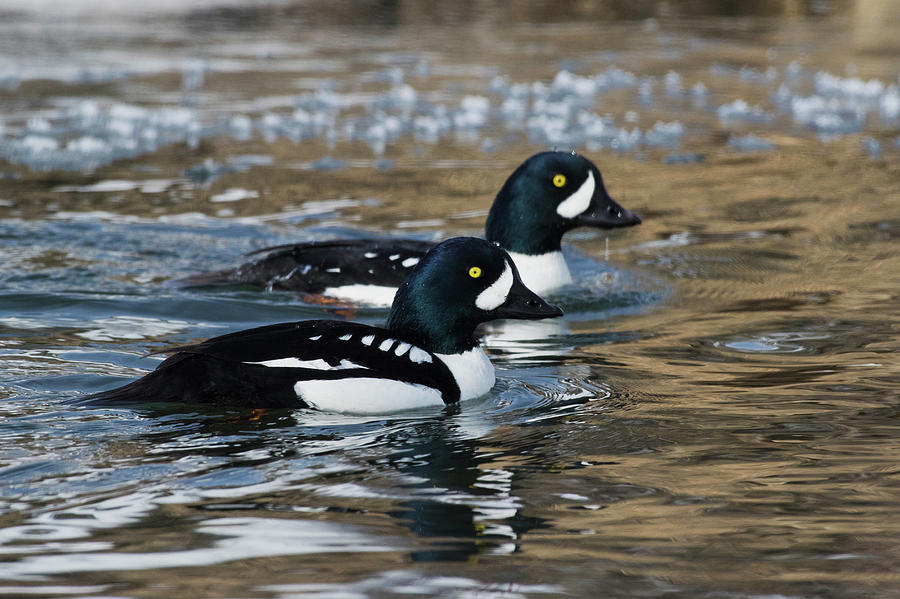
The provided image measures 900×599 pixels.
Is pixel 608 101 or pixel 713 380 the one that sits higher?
pixel 608 101

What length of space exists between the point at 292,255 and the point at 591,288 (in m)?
1.97

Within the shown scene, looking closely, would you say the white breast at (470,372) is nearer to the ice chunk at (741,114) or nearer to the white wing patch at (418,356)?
the white wing patch at (418,356)

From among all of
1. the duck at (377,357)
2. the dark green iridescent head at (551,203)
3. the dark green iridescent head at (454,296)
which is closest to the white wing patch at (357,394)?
the duck at (377,357)

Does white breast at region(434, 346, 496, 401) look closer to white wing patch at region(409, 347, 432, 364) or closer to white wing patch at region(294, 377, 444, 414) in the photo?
white wing patch at region(409, 347, 432, 364)

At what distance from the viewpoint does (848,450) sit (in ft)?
16.7

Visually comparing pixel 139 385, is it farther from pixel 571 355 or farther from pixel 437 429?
pixel 571 355

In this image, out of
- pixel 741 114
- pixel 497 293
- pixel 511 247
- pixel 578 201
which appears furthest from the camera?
pixel 741 114

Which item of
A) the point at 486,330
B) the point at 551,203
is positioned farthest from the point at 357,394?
the point at 551,203

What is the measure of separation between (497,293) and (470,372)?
0.41 meters

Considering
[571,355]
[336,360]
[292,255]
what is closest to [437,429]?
[336,360]

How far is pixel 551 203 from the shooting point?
27.1ft

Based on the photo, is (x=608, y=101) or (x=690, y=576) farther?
(x=608, y=101)

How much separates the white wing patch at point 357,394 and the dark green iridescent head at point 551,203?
2903mm

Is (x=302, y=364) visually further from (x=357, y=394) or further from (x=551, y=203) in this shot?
(x=551, y=203)
